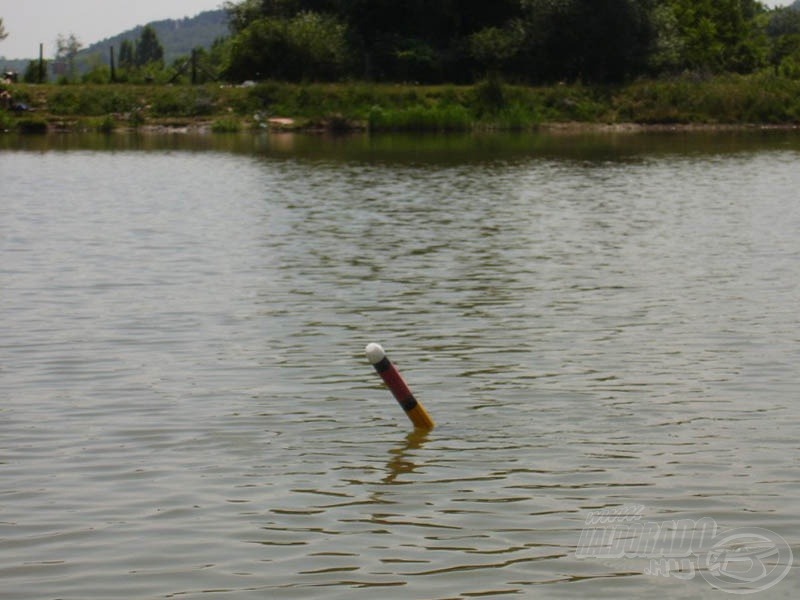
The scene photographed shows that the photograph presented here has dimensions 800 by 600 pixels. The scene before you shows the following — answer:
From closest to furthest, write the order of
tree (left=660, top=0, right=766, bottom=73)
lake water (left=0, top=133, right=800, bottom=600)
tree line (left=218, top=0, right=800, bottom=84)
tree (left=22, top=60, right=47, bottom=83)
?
lake water (left=0, top=133, right=800, bottom=600) → tree line (left=218, top=0, right=800, bottom=84) → tree (left=22, top=60, right=47, bottom=83) → tree (left=660, top=0, right=766, bottom=73)

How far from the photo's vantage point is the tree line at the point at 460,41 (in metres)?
64.4

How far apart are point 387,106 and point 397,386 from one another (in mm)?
50704

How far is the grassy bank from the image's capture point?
5931cm

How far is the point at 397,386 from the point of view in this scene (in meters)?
10.5

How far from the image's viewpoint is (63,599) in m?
7.57

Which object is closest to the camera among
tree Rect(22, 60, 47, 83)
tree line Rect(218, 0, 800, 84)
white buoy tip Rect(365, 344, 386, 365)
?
white buoy tip Rect(365, 344, 386, 365)

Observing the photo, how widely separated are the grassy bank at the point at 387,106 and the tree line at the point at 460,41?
237 cm

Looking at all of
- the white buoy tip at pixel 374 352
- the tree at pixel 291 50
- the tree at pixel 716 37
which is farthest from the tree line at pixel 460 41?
the white buoy tip at pixel 374 352

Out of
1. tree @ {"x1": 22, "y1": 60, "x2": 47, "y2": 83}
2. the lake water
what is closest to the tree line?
tree @ {"x1": 22, "y1": 60, "x2": 47, "y2": 83}

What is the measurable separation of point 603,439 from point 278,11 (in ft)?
203

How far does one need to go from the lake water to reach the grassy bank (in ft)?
108

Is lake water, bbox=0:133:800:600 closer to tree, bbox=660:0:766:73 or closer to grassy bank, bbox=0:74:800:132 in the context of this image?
grassy bank, bbox=0:74:800:132

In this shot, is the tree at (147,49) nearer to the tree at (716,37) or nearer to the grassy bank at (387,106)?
the tree at (716,37)

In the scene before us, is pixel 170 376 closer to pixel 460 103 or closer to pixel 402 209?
pixel 402 209
